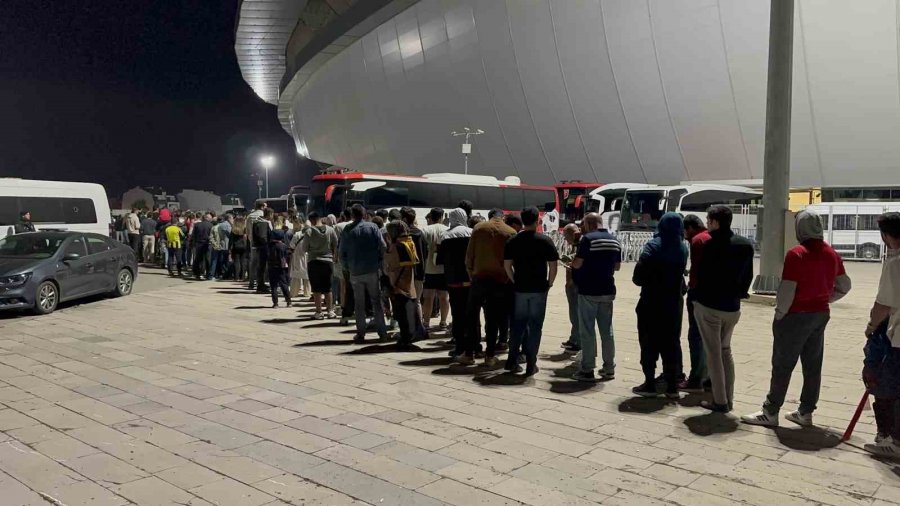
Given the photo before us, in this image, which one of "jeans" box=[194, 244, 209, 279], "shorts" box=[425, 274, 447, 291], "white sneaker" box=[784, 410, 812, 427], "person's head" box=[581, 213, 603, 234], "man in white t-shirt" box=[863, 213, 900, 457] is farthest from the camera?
"jeans" box=[194, 244, 209, 279]

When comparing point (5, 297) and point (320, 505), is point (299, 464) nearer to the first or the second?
point (320, 505)

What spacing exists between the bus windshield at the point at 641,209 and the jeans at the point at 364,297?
70.5 ft

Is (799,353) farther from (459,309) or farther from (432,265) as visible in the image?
(432,265)

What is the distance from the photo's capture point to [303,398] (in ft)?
20.4

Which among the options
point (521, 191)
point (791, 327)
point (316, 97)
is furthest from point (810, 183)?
point (316, 97)

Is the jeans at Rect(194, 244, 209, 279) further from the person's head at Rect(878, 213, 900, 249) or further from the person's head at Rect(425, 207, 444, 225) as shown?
the person's head at Rect(878, 213, 900, 249)

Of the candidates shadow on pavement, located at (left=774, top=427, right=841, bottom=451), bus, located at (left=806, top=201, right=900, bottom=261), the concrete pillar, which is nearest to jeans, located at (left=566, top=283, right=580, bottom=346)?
shadow on pavement, located at (left=774, top=427, right=841, bottom=451)

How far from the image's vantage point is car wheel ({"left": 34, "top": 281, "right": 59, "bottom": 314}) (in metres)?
11.0

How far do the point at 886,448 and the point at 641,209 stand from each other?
24.9m

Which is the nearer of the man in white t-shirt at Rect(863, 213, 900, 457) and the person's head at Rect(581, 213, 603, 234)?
the man in white t-shirt at Rect(863, 213, 900, 457)

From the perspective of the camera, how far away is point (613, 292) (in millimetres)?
6934

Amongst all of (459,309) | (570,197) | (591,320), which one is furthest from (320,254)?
(570,197)

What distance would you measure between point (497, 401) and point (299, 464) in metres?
2.24

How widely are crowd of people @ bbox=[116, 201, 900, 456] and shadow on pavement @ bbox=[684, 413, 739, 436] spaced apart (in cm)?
16
